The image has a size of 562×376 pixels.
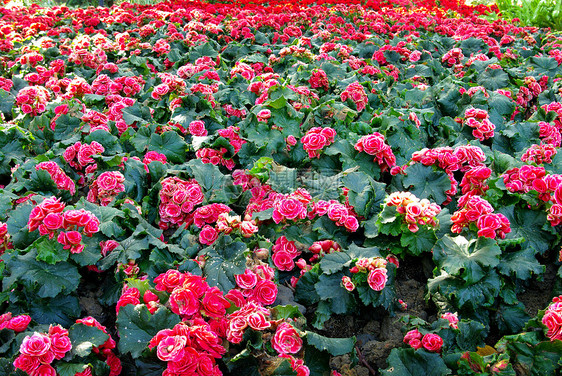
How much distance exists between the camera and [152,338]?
6.92ft

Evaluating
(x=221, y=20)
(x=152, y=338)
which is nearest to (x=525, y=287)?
(x=152, y=338)

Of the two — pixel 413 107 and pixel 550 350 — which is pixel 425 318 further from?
pixel 413 107

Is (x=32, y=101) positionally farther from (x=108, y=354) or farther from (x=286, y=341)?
(x=286, y=341)

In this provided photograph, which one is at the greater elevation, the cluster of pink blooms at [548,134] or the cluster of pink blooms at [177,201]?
the cluster of pink blooms at [548,134]

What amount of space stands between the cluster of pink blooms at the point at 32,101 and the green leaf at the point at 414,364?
13.8 ft

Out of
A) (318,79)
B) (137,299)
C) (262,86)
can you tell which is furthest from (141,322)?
(318,79)

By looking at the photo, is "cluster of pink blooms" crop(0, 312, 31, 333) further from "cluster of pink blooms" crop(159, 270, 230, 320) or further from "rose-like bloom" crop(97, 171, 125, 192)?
"rose-like bloom" crop(97, 171, 125, 192)

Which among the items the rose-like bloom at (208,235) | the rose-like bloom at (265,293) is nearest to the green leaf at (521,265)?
the rose-like bloom at (265,293)

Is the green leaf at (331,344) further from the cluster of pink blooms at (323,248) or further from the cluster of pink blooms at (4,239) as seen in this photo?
the cluster of pink blooms at (4,239)

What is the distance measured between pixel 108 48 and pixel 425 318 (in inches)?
229

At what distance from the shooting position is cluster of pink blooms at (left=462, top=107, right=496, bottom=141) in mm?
3977

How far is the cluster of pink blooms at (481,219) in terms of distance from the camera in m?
2.68

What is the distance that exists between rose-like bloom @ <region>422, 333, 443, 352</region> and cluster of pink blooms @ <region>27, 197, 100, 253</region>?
2.08 meters

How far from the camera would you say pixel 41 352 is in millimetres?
2037
